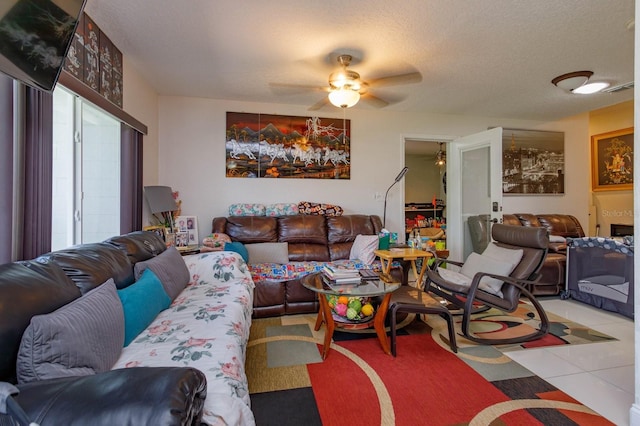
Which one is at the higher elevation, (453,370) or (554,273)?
(554,273)

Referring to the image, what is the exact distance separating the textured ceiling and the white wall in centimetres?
35

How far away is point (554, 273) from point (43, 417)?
4.60 metres

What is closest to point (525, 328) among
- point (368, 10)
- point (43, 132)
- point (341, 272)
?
point (341, 272)

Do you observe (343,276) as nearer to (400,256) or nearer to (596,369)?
(400,256)

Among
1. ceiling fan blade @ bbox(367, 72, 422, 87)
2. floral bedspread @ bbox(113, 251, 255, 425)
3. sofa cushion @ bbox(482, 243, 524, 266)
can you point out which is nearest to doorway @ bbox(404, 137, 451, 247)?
sofa cushion @ bbox(482, 243, 524, 266)

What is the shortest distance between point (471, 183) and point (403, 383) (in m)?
3.55

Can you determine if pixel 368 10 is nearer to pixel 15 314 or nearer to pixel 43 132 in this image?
pixel 43 132

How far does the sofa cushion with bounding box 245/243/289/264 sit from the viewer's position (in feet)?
11.4

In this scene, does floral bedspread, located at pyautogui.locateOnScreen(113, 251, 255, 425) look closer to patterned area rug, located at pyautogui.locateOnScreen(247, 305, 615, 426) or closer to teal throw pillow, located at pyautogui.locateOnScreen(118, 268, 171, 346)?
teal throw pillow, located at pyautogui.locateOnScreen(118, 268, 171, 346)

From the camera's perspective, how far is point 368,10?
221 cm

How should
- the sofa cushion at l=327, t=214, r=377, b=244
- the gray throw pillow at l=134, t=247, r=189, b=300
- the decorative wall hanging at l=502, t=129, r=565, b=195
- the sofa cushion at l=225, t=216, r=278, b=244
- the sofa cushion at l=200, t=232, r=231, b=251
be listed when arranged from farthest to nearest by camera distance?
the decorative wall hanging at l=502, t=129, r=565, b=195 < the sofa cushion at l=327, t=214, r=377, b=244 < the sofa cushion at l=225, t=216, r=278, b=244 < the sofa cushion at l=200, t=232, r=231, b=251 < the gray throw pillow at l=134, t=247, r=189, b=300

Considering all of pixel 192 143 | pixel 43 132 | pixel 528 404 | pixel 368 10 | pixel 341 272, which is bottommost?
pixel 528 404

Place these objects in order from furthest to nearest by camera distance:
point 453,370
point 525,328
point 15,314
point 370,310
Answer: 1. point 525,328
2. point 370,310
3. point 453,370
4. point 15,314

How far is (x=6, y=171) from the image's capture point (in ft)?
4.99
